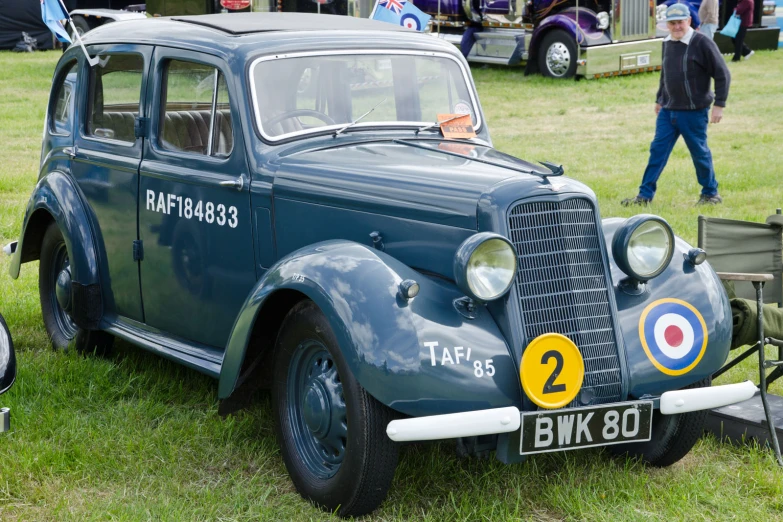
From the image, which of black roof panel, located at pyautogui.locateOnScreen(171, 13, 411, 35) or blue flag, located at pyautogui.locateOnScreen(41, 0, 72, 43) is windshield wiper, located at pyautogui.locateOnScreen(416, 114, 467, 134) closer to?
black roof panel, located at pyautogui.locateOnScreen(171, 13, 411, 35)

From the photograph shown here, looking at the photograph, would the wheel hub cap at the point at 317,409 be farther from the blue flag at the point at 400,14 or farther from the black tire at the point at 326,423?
the blue flag at the point at 400,14

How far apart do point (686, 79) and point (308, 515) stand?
6.38 metres

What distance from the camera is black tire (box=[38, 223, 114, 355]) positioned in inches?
203

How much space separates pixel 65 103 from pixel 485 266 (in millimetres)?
3116

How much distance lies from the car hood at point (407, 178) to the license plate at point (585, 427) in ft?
2.45

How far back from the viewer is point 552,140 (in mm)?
12477

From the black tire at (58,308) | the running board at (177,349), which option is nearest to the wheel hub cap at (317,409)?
the running board at (177,349)

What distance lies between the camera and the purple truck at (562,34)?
16.3 m

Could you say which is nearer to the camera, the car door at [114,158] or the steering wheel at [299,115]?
the steering wheel at [299,115]

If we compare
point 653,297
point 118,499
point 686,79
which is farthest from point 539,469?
point 686,79

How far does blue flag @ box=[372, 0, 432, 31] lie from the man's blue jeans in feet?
9.21

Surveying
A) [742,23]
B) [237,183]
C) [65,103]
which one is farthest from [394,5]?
[742,23]

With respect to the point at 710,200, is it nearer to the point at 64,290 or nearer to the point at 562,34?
the point at 64,290

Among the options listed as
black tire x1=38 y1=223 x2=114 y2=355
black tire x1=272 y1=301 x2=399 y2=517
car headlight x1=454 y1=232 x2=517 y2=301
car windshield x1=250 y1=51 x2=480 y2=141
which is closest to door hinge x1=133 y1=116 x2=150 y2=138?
car windshield x1=250 y1=51 x2=480 y2=141
